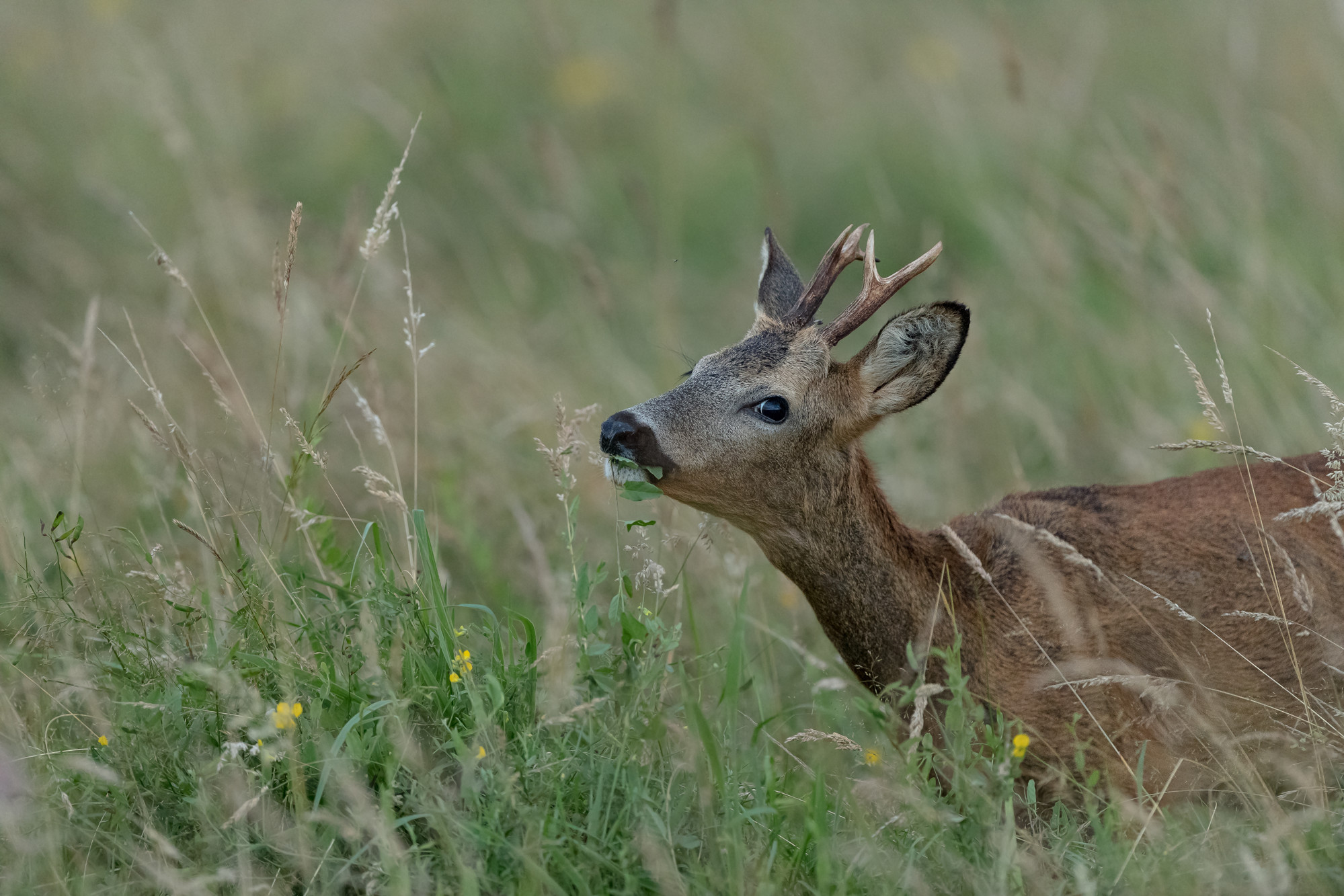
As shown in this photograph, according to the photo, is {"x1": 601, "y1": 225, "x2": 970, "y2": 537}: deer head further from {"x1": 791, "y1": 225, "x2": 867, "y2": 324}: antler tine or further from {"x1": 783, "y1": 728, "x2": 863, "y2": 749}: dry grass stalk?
{"x1": 783, "y1": 728, "x2": 863, "y2": 749}: dry grass stalk

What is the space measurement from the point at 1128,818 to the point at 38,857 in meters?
2.32

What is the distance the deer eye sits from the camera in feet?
12.8

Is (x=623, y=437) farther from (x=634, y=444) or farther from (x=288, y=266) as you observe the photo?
(x=288, y=266)

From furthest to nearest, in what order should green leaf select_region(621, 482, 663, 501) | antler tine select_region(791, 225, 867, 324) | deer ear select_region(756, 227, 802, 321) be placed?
1. deer ear select_region(756, 227, 802, 321)
2. antler tine select_region(791, 225, 867, 324)
3. green leaf select_region(621, 482, 663, 501)

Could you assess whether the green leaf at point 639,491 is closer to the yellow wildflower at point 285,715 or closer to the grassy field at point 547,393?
the grassy field at point 547,393

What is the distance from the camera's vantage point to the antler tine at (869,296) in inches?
152

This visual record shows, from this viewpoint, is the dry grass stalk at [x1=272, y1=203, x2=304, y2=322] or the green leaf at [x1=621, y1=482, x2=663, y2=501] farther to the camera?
the green leaf at [x1=621, y1=482, x2=663, y2=501]

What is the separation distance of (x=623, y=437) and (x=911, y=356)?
0.90m

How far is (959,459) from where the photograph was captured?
6.22 meters

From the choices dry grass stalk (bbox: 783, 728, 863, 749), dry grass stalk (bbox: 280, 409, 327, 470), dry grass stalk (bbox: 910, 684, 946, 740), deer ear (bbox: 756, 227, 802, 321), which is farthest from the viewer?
deer ear (bbox: 756, 227, 802, 321)

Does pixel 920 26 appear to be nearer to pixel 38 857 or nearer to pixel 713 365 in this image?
pixel 713 365

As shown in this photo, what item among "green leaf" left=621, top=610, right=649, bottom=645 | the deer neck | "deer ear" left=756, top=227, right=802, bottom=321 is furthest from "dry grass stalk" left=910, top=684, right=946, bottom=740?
"deer ear" left=756, top=227, right=802, bottom=321

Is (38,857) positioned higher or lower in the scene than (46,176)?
lower

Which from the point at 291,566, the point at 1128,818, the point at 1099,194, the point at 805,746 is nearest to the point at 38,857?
the point at 291,566
